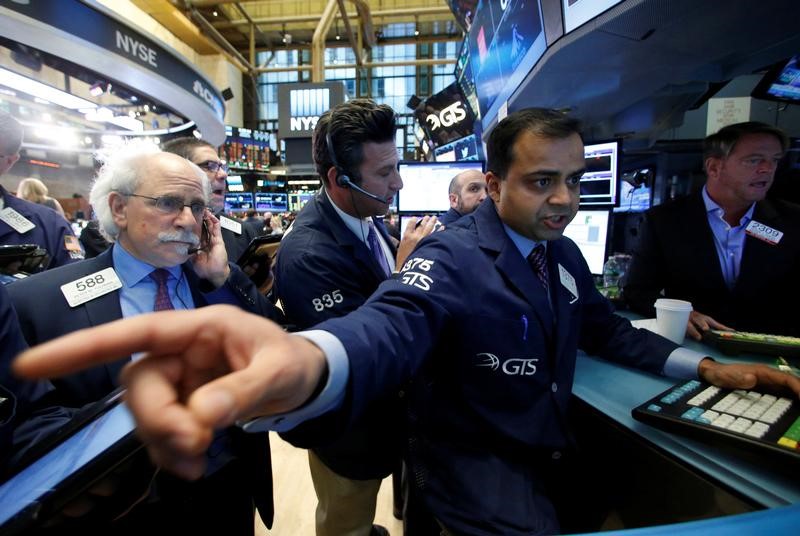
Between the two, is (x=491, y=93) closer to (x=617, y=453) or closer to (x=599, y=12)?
(x=599, y=12)

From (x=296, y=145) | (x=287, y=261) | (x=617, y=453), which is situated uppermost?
(x=296, y=145)

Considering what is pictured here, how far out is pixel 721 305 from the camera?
1699 millimetres

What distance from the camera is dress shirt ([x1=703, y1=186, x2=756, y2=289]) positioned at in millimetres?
1697

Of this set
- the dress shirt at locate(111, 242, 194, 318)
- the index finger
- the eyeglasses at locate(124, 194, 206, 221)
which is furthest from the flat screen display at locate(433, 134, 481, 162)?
the index finger

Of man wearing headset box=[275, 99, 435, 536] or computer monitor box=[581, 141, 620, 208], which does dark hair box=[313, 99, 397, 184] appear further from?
computer monitor box=[581, 141, 620, 208]

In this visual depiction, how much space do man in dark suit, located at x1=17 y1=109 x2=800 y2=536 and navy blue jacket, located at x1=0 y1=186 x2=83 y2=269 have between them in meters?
2.17

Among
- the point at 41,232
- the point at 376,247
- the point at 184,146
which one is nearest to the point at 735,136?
the point at 376,247

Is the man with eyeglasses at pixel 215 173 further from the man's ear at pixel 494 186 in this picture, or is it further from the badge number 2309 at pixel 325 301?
the man's ear at pixel 494 186

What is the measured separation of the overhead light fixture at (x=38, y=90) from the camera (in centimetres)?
295

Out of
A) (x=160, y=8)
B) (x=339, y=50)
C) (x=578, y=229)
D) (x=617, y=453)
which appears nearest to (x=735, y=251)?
(x=578, y=229)

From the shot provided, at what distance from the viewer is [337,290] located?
1.20 m

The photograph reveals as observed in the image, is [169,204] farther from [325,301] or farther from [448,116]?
→ [448,116]

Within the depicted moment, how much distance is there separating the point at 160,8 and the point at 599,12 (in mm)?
11084

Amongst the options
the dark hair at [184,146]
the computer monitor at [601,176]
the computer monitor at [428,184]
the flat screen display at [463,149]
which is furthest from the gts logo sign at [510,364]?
the flat screen display at [463,149]
